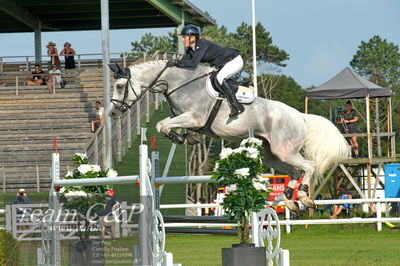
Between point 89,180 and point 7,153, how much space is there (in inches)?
604

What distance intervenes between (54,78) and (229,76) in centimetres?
1730

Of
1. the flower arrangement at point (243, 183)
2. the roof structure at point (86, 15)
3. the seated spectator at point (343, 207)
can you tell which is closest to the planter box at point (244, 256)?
the flower arrangement at point (243, 183)

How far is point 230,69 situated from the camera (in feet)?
41.7

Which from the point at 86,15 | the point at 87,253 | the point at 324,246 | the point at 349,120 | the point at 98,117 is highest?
the point at 86,15

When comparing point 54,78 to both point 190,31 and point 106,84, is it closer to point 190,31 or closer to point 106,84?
point 106,84

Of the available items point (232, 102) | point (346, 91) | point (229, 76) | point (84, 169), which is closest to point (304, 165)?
point (232, 102)

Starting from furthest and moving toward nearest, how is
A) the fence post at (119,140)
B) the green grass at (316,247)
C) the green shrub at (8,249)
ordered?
the fence post at (119,140)
the green grass at (316,247)
the green shrub at (8,249)

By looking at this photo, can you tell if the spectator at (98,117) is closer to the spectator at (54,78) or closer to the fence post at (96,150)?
the fence post at (96,150)

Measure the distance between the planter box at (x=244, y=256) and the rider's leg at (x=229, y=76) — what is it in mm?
2580

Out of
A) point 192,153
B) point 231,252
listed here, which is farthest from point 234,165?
point 192,153

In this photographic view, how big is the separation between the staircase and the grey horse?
11.5 m

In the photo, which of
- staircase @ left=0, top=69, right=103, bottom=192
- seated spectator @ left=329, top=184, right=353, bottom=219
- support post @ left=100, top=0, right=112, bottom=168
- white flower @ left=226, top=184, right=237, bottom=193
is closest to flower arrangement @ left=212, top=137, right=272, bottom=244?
white flower @ left=226, top=184, right=237, bottom=193

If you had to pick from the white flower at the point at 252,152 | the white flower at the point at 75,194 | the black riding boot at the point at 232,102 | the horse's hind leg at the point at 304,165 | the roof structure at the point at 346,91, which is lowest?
the white flower at the point at 75,194

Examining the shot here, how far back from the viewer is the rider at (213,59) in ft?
41.1
